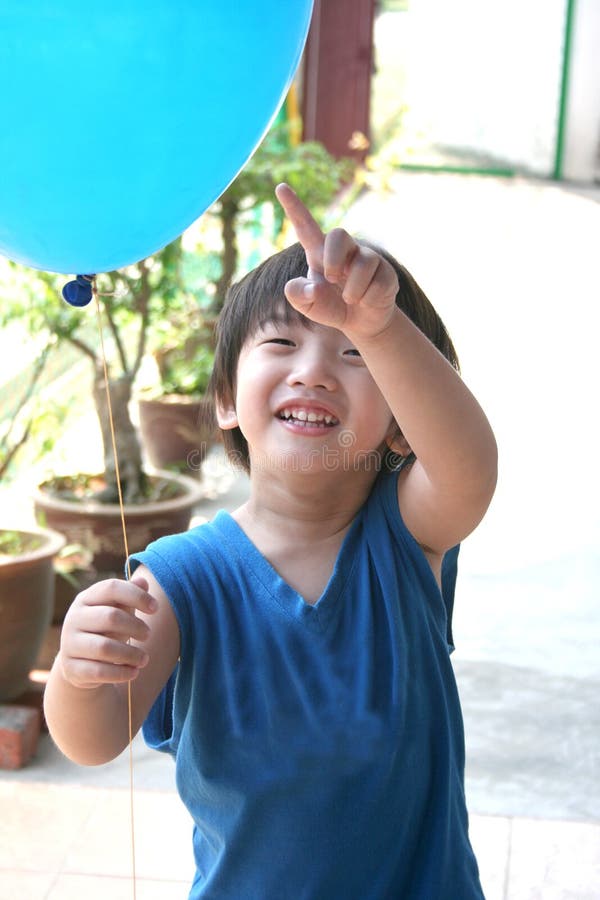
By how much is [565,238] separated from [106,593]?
8.91 m

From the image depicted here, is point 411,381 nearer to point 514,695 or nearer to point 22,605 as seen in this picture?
point 22,605

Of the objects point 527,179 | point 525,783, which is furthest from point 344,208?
point 527,179

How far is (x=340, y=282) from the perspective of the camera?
101cm

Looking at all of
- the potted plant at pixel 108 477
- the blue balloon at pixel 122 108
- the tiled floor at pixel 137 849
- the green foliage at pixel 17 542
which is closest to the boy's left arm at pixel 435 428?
the blue balloon at pixel 122 108

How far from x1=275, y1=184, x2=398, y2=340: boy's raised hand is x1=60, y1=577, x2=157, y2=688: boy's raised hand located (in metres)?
0.28

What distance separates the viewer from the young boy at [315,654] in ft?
3.96

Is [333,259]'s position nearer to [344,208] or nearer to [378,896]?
[378,896]

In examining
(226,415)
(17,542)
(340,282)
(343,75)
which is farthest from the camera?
(343,75)

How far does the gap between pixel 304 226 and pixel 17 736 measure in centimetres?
182

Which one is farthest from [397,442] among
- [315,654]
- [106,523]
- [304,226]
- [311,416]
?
[106,523]

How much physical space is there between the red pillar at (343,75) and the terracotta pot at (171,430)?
728 centimetres

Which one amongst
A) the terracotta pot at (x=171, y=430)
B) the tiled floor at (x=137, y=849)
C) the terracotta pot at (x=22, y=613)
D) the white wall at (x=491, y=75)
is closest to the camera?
the tiled floor at (x=137, y=849)

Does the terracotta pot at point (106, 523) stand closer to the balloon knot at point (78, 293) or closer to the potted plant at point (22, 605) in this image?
the potted plant at point (22, 605)

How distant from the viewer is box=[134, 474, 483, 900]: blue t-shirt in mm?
1213
